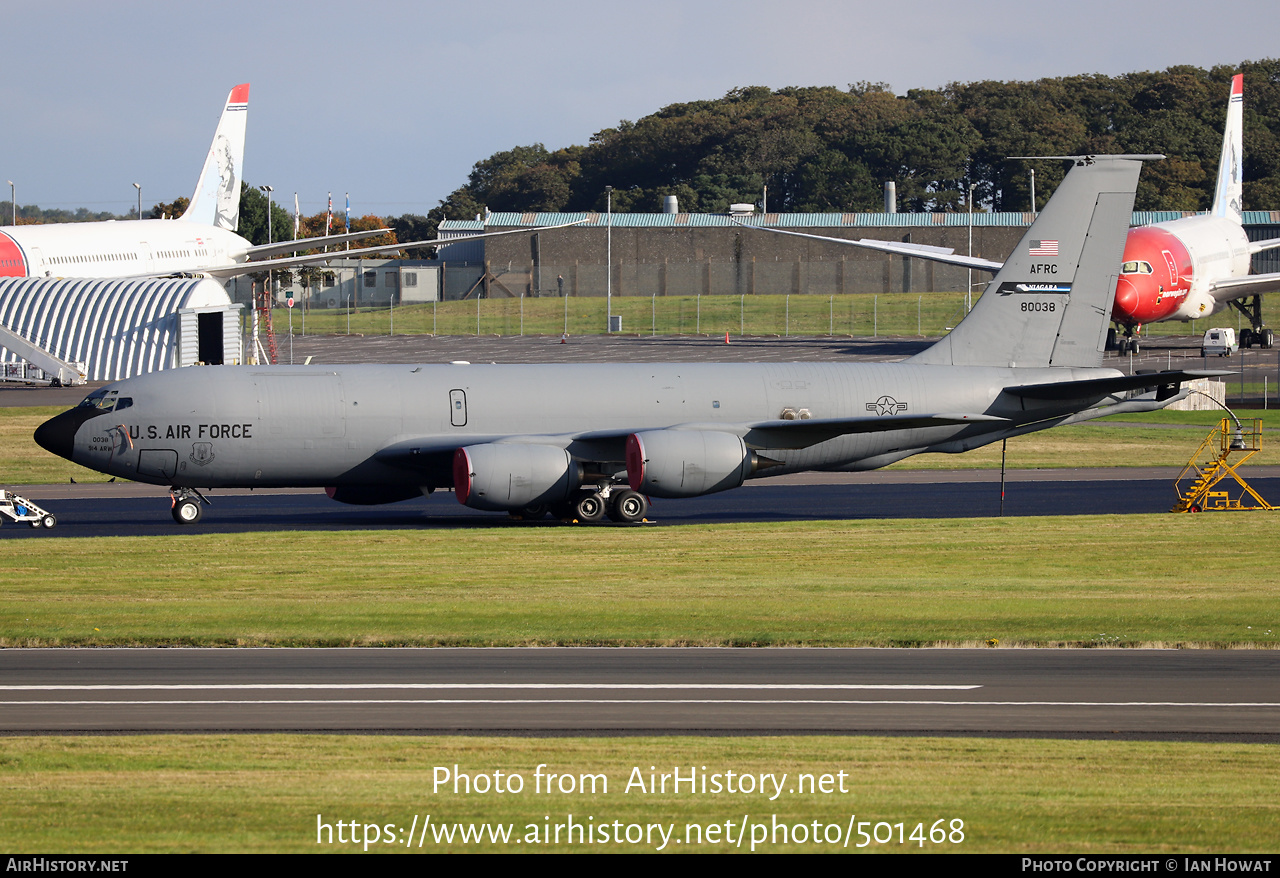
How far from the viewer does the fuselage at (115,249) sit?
3081 inches

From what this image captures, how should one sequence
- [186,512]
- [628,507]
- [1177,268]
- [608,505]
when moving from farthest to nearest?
[1177,268]
[186,512]
[608,505]
[628,507]

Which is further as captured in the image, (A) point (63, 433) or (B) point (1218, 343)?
(B) point (1218, 343)

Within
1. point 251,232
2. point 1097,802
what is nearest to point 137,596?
point 1097,802

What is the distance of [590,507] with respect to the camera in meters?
31.7

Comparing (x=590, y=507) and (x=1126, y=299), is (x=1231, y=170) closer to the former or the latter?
(x=1126, y=299)

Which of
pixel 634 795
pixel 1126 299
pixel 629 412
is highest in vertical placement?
pixel 1126 299

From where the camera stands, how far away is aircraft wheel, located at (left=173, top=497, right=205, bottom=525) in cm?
3180

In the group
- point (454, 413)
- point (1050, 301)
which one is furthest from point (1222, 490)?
point (454, 413)

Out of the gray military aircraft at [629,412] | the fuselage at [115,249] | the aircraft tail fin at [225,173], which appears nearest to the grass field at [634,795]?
the gray military aircraft at [629,412]

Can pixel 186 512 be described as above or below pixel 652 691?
below

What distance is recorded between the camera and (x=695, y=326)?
106 metres

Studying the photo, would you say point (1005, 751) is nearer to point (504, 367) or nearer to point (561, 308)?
point (504, 367)

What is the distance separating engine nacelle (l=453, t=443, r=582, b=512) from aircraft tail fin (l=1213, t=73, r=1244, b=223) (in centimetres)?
6375

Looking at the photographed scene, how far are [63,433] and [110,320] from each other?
38853 mm
